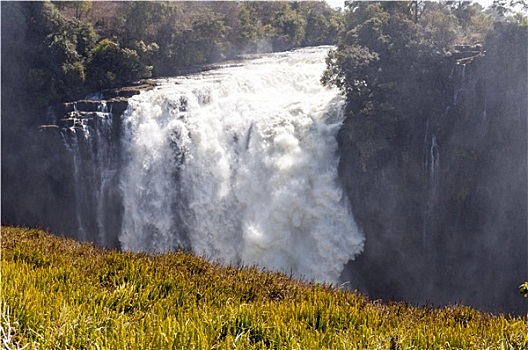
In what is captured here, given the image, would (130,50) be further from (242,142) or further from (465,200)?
(465,200)

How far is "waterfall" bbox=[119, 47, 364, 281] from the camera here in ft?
58.7

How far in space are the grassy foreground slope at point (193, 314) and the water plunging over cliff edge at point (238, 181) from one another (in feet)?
35.8

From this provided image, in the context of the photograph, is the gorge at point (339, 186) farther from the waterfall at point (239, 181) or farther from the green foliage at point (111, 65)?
the green foliage at point (111, 65)

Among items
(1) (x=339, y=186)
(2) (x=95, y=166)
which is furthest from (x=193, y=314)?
(2) (x=95, y=166)

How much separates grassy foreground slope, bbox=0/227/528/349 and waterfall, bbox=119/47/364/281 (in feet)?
35.8

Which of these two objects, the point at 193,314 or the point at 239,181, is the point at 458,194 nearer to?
the point at 239,181

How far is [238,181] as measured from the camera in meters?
18.6

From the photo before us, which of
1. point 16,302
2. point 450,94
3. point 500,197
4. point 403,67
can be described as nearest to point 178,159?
point 403,67

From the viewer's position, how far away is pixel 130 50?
82.0 ft

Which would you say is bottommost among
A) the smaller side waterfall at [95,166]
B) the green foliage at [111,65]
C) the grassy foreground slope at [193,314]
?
the smaller side waterfall at [95,166]

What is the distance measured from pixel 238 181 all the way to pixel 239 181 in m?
0.05

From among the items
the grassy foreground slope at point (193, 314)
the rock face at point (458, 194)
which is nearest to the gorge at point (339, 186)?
the rock face at point (458, 194)

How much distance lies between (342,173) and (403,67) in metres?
5.32

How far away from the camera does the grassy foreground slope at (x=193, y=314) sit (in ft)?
12.8
